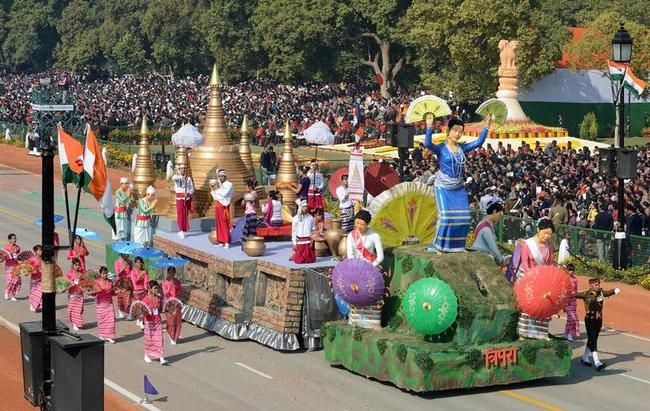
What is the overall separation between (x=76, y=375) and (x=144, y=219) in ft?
61.6

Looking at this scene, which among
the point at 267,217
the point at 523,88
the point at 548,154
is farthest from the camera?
the point at 523,88

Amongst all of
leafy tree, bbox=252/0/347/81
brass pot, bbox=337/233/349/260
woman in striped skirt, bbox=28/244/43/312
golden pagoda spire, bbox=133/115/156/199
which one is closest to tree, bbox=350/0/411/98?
leafy tree, bbox=252/0/347/81

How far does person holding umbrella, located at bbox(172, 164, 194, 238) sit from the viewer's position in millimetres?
28094

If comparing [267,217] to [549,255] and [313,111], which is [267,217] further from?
[313,111]

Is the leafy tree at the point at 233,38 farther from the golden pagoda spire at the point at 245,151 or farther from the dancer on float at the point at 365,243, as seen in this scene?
the dancer on float at the point at 365,243

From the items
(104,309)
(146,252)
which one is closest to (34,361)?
(146,252)

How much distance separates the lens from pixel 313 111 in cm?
7575

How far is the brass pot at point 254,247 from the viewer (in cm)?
2466

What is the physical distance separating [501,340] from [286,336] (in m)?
4.32

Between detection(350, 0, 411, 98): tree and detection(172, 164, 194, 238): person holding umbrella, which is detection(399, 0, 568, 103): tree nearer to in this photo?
detection(350, 0, 411, 98): tree

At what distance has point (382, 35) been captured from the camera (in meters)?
81.9

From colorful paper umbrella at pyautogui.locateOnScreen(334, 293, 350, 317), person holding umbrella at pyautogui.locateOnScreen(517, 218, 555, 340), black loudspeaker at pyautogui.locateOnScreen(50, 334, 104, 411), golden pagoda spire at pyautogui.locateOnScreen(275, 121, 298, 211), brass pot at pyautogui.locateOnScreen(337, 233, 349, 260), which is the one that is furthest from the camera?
golden pagoda spire at pyautogui.locateOnScreen(275, 121, 298, 211)

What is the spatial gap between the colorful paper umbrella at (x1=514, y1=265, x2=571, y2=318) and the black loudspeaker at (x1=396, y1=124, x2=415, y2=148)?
31.1 feet

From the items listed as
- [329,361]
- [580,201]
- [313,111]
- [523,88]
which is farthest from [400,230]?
[313,111]
